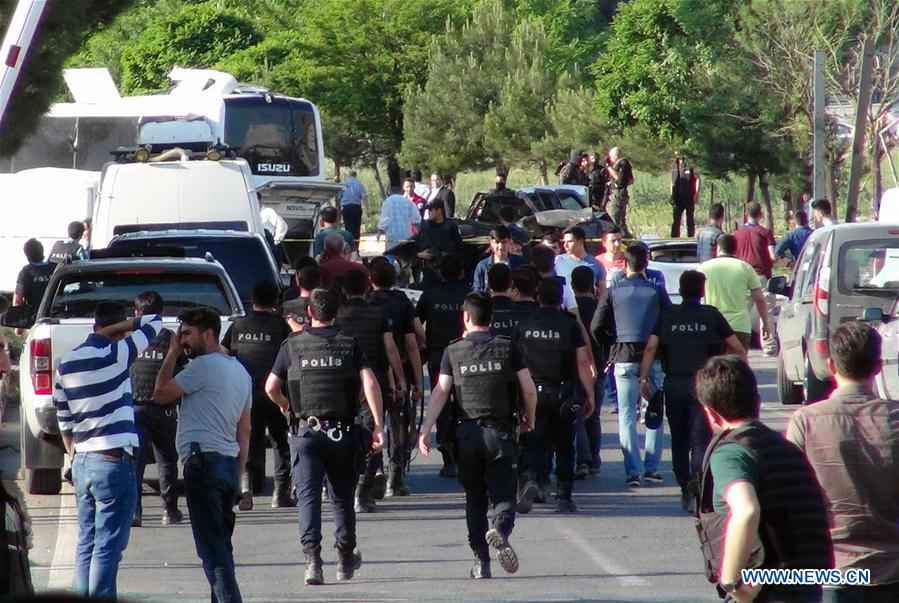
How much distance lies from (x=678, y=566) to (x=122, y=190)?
31.3 ft

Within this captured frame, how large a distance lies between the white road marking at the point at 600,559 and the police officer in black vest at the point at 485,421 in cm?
72

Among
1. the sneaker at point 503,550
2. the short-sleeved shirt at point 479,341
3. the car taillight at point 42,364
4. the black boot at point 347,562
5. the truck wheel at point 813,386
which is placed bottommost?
the truck wheel at point 813,386

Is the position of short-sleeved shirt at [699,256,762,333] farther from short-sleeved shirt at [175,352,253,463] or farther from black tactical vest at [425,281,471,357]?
short-sleeved shirt at [175,352,253,463]

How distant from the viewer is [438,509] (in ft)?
38.5

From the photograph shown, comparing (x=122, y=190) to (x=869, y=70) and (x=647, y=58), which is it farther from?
(x=647, y=58)

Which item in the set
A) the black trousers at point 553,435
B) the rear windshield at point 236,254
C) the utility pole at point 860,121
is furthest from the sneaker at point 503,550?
the utility pole at point 860,121

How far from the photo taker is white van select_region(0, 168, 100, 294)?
27031 mm

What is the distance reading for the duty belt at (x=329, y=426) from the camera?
9156mm

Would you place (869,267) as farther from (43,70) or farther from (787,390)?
(43,70)

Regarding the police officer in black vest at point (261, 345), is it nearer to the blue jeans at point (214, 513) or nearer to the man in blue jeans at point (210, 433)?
the man in blue jeans at point (210, 433)

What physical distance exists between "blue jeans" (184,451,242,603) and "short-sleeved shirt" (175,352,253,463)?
0.07 metres

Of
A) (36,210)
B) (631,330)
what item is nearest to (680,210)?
(36,210)

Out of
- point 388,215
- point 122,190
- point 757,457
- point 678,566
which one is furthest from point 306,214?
point 757,457

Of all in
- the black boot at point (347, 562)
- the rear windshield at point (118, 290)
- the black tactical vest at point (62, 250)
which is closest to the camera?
the black boot at point (347, 562)
